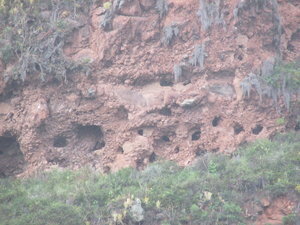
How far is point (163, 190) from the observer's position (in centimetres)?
2206

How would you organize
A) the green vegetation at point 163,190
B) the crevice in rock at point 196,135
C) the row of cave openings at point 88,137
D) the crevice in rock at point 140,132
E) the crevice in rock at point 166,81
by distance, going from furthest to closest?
the crevice in rock at point 166,81, the row of cave openings at point 88,137, the crevice in rock at point 196,135, the crevice in rock at point 140,132, the green vegetation at point 163,190

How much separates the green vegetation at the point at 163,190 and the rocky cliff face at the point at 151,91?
3.10ft

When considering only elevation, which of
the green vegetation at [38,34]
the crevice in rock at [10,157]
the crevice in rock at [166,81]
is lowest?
the crevice in rock at [10,157]

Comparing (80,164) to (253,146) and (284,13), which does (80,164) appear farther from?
(284,13)

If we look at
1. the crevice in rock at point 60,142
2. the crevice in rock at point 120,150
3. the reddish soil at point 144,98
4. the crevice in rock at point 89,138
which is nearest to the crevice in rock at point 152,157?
the reddish soil at point 144,98

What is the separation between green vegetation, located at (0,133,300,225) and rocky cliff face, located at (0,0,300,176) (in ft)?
3.10

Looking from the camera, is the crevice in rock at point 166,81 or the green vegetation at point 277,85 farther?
the crevice in rock at point 166,81

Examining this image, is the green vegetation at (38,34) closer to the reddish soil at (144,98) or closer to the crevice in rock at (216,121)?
the reddish soil at (144,98)

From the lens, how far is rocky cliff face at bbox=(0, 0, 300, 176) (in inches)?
966

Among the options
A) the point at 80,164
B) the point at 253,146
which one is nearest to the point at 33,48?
the point at 80,164

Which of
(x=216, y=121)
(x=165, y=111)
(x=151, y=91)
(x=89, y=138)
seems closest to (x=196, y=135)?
(x=216, y=121)

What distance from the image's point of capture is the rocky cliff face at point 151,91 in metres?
24.5

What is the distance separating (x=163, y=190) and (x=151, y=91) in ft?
14.7

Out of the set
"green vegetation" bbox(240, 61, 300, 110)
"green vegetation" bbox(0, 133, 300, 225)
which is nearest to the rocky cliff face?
"green vegetation" bbox(240, 61, 300, 110)
